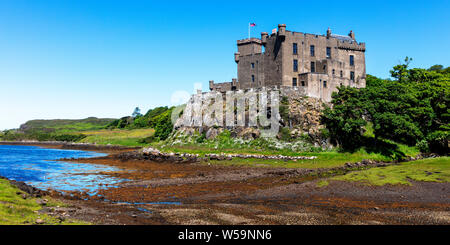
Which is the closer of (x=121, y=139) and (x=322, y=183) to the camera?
(x=322, y=183)

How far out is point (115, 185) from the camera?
2641 cm

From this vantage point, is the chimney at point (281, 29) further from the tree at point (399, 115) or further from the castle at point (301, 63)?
the tree at point (399, 115)

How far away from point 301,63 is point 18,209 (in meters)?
47.4

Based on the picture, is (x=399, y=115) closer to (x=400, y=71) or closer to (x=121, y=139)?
(x=400, y=71)

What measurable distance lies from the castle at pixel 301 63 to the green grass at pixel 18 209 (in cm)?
4061

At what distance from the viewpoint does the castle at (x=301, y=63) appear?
52.2 metres

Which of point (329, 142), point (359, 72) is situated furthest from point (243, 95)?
point (359, 72)

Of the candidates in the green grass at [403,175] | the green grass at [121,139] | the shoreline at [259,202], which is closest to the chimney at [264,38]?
the shoreline at [259,202]

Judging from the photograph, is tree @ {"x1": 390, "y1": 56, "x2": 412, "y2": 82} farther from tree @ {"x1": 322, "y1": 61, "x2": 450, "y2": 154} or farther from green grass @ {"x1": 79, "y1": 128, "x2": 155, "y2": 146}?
green grass @ {"x1": 79, "y1": 128, "x2": 155, "y2": 146}

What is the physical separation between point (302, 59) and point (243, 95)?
38.0 feet

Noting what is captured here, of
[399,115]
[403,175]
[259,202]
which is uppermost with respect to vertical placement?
[399,115]

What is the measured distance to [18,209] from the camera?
47.0ft

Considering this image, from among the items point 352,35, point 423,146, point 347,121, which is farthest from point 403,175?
point 352,35
